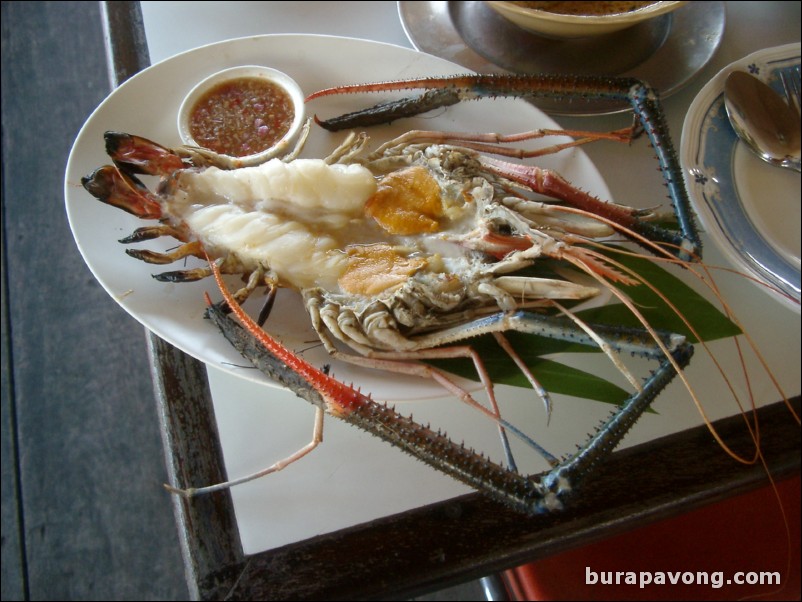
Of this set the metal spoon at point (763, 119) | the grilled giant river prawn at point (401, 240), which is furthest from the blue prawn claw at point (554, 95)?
the metal spoon at point (763, 119)

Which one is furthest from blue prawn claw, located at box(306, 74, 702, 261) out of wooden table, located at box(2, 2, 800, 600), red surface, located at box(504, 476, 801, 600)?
red surface, located at box(504, 476, 801, 600)

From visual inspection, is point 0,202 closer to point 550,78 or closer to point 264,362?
point 264,362

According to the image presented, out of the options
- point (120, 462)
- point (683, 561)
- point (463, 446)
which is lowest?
point (683, 561)

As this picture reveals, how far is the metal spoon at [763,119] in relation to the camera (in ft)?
5.12

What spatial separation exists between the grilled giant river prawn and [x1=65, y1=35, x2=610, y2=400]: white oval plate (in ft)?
0.16

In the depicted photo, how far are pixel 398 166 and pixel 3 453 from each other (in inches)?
66.9

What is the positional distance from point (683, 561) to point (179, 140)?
154cm

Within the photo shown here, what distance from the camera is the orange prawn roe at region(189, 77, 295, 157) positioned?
4.86ft

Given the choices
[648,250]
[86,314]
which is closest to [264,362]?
[648,250]

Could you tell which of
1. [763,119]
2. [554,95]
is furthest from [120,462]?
[763,119]

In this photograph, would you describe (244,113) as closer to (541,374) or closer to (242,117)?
(242,117)

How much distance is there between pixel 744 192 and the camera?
4.96 ft

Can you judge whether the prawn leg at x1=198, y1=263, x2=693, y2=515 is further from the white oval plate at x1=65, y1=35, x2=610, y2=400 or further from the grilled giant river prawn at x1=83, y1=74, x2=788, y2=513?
the white oval plate at x1=65, y1=35, x2=610, y2=400

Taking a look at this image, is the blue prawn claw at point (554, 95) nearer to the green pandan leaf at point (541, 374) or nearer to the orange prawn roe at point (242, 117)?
the orange prawn roe at point (242, 117)
